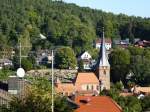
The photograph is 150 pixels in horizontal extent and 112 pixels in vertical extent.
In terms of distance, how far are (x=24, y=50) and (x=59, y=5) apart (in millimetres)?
45221

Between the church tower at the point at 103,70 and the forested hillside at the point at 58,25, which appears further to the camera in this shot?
the forested hillside at the point at 58,25

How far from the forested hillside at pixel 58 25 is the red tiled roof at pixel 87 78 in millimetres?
33591

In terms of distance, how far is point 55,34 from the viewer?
10506cm

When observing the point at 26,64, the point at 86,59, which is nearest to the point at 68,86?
the point at 26,64

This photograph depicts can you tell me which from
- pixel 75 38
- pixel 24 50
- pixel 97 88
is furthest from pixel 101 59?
pixel 75 38

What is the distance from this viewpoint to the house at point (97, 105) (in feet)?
97.2

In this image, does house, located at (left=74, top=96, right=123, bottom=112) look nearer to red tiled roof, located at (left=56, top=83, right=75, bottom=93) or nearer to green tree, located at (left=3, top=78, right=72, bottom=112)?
green tree, located at (left=3, top=78, right=72, bottom=112)

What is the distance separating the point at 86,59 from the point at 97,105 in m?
59.1

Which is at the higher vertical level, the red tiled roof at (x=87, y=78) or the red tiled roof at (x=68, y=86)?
the red tiled roof at (x=87, y=78)

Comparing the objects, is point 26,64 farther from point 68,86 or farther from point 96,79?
point 68,86

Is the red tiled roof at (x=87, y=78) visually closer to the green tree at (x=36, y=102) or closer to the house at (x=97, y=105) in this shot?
the house at (x=97, y=105)

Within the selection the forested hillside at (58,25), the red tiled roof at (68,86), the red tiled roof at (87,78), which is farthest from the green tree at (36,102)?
the forested hillside at (58,25)

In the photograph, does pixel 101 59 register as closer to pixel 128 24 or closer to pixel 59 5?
pixel 128 24

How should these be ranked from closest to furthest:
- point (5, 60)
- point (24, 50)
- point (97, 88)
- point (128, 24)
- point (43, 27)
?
1. point (97, 88)
2. point (5, 60)
3. point (24, 50)
4. point (43, 27)
5. point (128, 24)
